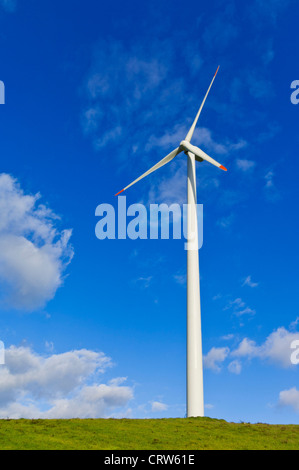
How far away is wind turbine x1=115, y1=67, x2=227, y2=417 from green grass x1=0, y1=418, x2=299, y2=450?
3.73 m

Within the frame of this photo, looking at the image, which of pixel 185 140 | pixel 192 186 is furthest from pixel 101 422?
pixel 185 140

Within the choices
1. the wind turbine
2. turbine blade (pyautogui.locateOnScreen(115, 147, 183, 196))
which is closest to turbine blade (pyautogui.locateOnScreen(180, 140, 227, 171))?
the wind turbine

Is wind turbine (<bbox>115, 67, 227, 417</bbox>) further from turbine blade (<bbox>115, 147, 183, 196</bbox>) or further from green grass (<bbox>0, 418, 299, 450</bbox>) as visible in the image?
green grass (<bbox>0, 418, 299, 450</bbox>)

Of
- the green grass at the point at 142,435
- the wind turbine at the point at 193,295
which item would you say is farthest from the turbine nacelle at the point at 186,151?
the green grass at the point at 142,435

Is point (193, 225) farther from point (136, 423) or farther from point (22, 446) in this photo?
point (22, 446)

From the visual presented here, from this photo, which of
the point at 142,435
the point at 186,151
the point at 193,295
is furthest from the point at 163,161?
the point at 142,435

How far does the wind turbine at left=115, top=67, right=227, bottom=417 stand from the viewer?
5150 centimetres

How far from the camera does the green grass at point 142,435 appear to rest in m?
34.9

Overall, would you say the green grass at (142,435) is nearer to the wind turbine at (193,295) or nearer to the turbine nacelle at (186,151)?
the wind turbine at (193,295)

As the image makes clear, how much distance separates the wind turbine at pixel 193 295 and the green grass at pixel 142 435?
3.73 m

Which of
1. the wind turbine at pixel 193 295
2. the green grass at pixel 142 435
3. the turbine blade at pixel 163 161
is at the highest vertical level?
the turbine blade at pixel 163 161

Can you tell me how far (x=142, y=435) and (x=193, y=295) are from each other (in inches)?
818
